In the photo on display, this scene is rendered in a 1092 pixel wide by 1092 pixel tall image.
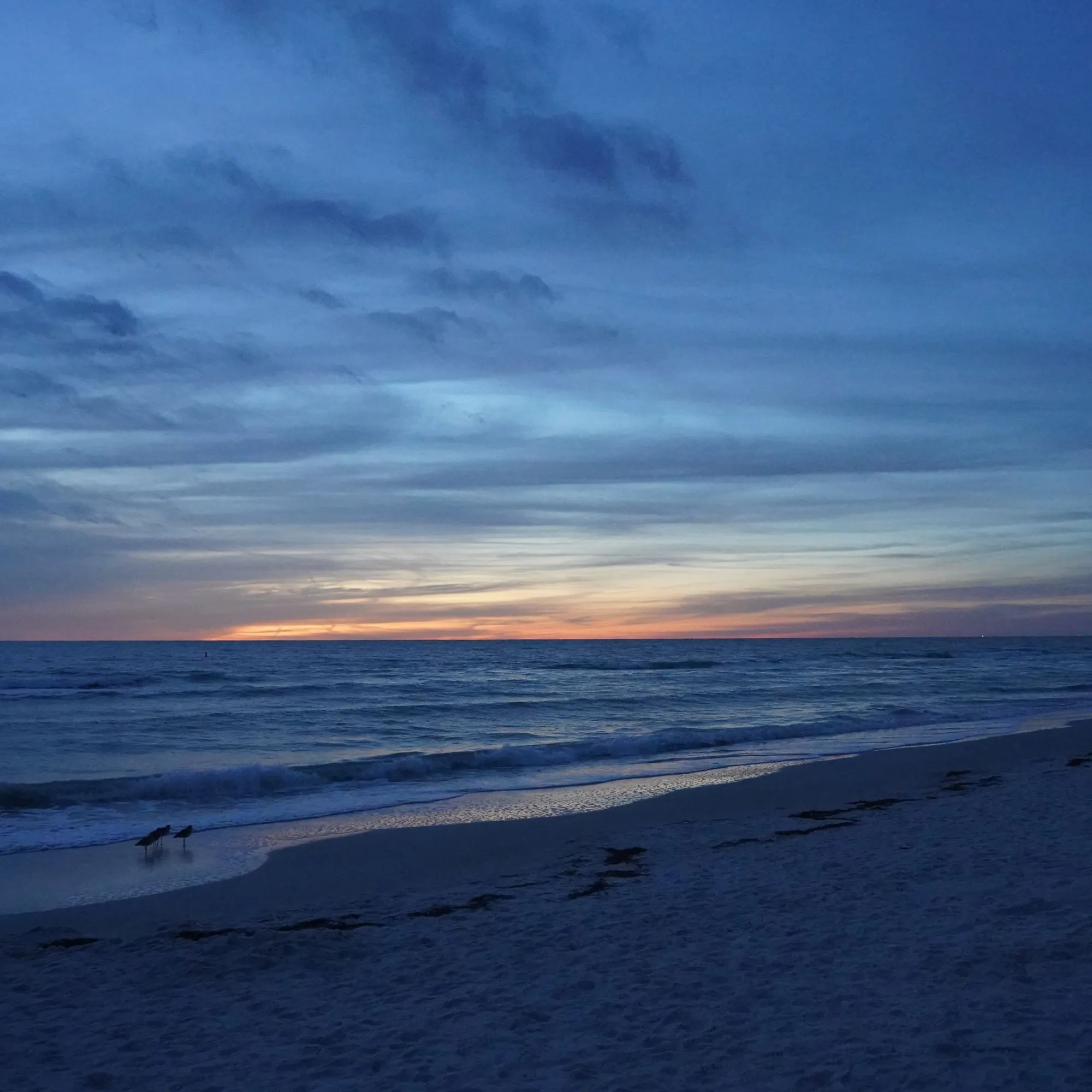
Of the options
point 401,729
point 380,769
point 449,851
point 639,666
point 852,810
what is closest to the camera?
point 449,851

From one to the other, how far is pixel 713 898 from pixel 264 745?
56.7 feet

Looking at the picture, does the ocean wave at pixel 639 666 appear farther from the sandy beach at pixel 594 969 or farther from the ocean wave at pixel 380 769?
the sandy beach at pixel 594 969

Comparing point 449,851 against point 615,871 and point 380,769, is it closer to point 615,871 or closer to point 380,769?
point 615,871

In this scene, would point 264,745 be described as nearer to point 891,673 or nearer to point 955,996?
point 955,996

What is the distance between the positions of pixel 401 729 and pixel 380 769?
8186 millimetres

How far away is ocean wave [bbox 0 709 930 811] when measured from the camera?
16406 millimetres

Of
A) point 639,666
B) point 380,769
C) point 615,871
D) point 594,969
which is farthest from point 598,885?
point 639,666

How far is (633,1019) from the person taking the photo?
5.84 m

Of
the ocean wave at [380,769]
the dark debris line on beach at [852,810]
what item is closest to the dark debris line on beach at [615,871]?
the dark debris line on beach at [852,810]

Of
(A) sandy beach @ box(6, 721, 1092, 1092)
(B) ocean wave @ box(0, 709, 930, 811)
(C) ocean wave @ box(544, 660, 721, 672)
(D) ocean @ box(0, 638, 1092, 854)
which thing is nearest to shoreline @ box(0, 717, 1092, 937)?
(A) sandy beach @ box(6, 721, 1092, 1092)

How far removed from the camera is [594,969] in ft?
22.5

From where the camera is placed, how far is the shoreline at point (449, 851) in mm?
8992

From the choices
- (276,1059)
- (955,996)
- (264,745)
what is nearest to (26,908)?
(276,1059)

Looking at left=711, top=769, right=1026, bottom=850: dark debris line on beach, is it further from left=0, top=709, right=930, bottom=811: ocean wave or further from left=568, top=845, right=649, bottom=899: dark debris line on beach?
left=0, top=709, right=930, bottom=811: ocean wave
